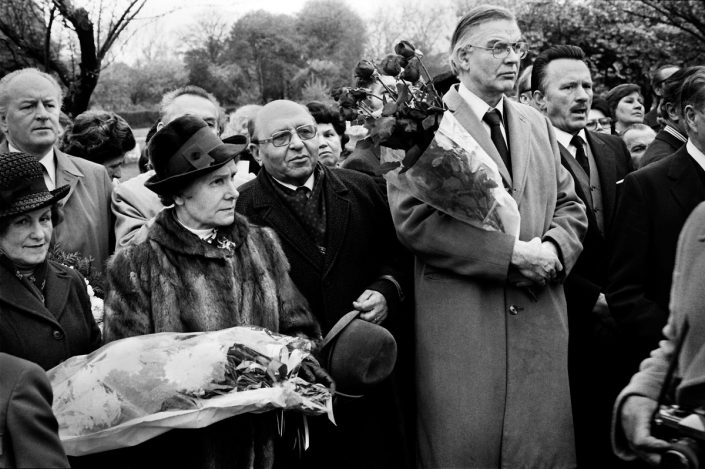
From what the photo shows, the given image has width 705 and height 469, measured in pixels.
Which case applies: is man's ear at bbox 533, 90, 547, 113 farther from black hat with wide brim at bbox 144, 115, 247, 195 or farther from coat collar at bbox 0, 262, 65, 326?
coat collar at bbox 0, 262, 65, 326

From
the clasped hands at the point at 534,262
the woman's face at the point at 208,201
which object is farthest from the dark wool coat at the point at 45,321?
the clasped hands at the point at 534,262

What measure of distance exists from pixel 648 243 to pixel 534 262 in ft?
2.48

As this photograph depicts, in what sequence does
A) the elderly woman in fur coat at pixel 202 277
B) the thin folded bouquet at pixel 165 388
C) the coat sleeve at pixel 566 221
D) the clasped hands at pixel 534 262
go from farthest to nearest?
1. the coat sleeve at pixel 566 221
2. the clasped hands at pixel 534 262
3. the elderly woman in fur coat at pixel 202 277
4. the thin folded bouquet at pixel 165 388

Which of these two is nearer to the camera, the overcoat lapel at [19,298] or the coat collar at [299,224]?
the overcoat lapel at [19,298]

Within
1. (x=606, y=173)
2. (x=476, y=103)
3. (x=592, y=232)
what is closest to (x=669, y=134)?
(x=606, y=173)

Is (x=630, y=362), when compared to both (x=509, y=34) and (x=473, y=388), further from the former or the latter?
(x=509, y=34)

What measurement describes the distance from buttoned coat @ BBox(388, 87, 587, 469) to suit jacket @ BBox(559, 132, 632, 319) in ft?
1.61

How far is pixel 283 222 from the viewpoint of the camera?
4281 millimetres

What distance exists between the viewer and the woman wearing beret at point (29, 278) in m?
3.33

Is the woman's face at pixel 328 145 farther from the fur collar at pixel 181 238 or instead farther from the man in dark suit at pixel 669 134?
the fur collar at pixel 181 238

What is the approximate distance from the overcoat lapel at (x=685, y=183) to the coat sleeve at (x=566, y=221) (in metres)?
0.48

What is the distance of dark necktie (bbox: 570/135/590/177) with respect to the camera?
205 inches

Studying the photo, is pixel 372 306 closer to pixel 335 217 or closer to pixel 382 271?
pixel 382 271

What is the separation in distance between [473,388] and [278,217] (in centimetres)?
134
